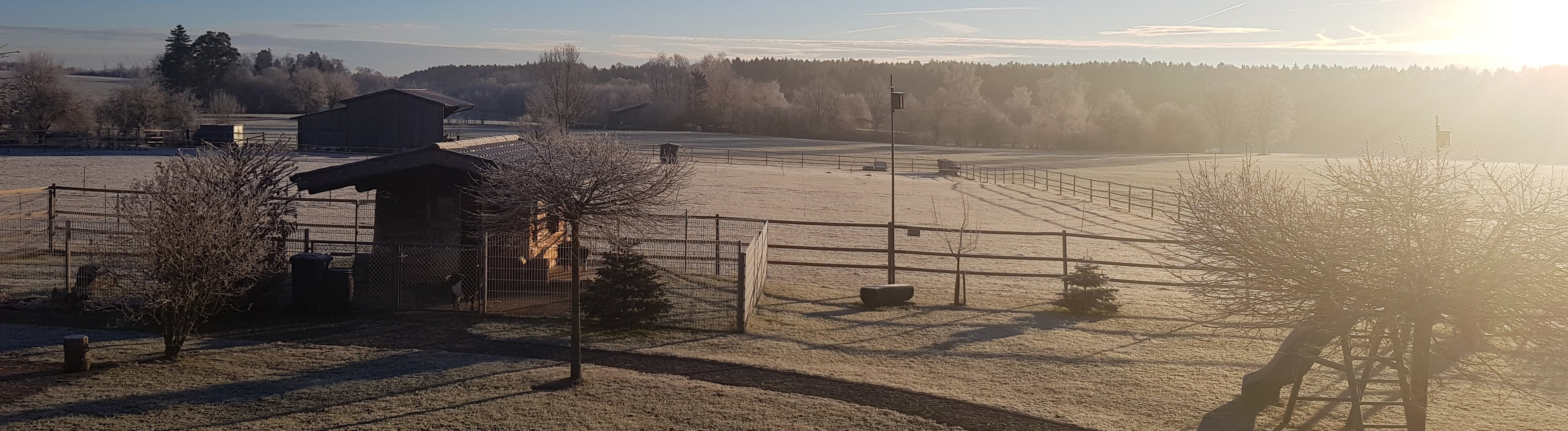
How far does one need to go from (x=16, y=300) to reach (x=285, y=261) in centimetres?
392

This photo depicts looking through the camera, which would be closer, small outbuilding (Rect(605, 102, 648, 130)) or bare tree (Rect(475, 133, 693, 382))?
Result: bare tree (Rect(475, 133, 693, 382))

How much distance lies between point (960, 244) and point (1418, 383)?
31.2ft

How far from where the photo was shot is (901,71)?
196625 mm

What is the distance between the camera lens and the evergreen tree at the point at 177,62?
322 ft

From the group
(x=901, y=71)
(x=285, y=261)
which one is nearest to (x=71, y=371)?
(x=285, y=261)

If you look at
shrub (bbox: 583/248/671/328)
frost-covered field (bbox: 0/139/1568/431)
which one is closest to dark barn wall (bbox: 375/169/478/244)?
frost-covered field (bbox: 0/139/1568/431)

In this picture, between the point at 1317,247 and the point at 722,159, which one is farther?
the point at 722,159

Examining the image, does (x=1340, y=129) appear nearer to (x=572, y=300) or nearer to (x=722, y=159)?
(x=722, y=159)

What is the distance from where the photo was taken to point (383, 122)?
59375 millimetres

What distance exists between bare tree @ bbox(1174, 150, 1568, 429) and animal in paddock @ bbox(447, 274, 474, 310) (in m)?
11.1

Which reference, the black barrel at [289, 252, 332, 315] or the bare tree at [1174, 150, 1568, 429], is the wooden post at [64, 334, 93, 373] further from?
the bare tree at [1174, 150, 1568, 429]

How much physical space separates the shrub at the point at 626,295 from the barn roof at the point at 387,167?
312cm

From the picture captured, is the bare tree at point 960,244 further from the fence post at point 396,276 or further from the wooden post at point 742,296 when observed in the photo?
the fence post at point 396,276

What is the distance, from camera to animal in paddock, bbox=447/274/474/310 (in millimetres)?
15273
